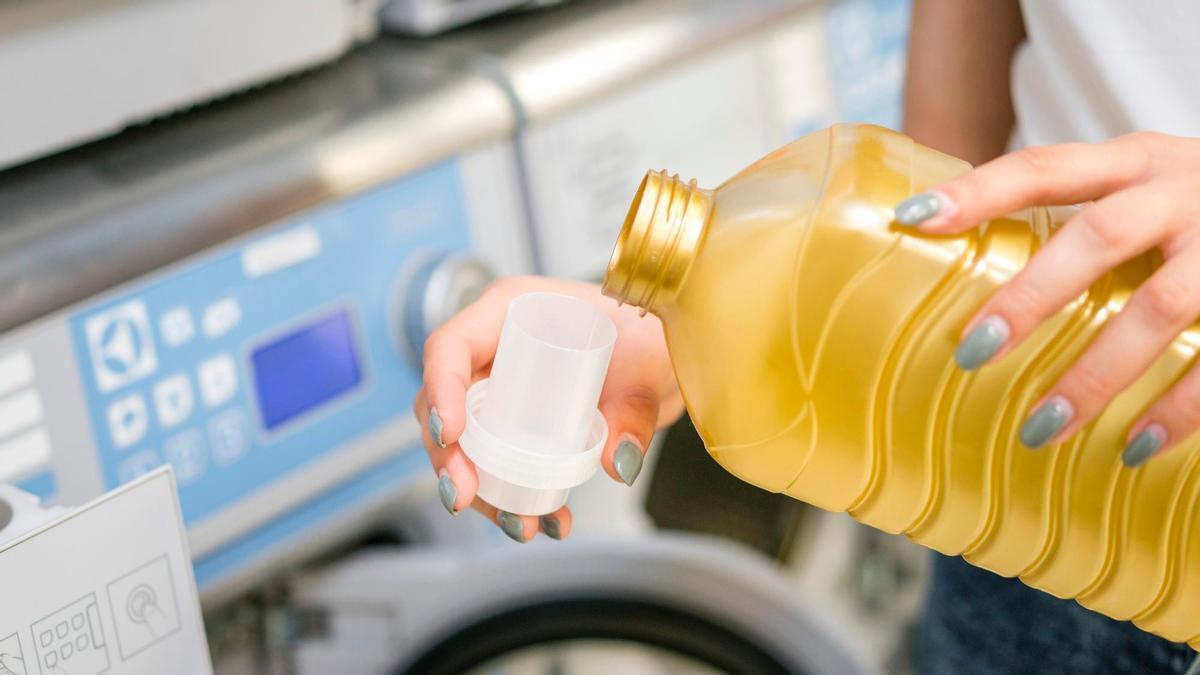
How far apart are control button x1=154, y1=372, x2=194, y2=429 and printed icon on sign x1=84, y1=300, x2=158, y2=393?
0.02 meters

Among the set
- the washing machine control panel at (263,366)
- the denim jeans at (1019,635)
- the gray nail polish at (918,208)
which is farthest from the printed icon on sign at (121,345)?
the denim jeans at (1019,635)

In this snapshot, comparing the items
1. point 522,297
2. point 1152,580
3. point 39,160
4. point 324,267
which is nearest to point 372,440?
point 324,267

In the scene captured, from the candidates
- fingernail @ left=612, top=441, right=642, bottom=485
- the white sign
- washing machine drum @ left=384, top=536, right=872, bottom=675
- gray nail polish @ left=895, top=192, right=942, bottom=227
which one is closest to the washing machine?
washing machine drum @ left=384, top=536, right=872, bottom=675

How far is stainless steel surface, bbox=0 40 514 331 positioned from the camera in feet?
2.85

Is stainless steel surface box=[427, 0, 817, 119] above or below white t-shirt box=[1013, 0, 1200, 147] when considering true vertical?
below

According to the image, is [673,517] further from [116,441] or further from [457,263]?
[116,441]

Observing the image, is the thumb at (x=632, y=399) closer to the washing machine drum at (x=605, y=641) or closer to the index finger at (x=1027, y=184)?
the index finger at (x=1027, y=184)

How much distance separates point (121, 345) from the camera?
2.98 ft

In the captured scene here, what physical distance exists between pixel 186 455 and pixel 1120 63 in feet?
2.44

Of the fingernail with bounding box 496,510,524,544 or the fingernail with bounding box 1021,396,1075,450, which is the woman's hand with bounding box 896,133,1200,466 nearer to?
the fingernail with bounding box 1021,396,1075,450

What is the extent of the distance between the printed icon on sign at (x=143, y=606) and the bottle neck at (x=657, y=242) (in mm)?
270

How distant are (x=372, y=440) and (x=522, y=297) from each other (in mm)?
499

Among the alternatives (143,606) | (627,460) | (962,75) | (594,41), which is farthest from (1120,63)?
(143,606)

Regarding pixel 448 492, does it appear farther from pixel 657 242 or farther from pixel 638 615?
pixel 638 615
